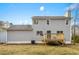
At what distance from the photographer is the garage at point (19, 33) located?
459 centimetres

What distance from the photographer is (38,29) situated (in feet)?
15.0

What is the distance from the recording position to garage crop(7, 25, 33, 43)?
15.1 feet

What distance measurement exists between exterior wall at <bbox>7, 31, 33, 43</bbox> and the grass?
0.12 meters

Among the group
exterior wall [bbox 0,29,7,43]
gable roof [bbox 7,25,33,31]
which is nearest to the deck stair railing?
gable roof [bbox 7,25,33,31]

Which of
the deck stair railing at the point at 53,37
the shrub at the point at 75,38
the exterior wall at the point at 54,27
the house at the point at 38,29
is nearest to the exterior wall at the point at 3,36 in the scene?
the house at the point at 38,29

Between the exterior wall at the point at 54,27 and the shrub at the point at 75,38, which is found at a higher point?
the exterior wall at the point at 54,27

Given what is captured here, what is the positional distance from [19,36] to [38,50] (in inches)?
17.6

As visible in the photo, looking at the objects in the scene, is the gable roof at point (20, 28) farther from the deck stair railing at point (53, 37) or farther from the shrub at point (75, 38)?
the shrub at point (75, 38)

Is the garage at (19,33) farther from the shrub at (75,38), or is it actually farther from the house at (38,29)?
the shrub at (75,38)

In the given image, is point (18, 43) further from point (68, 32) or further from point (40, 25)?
point (68, 32)

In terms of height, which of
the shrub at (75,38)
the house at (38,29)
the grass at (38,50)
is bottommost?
the grass at (38,50)

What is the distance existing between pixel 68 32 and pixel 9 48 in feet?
3.80

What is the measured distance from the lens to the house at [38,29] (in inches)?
181

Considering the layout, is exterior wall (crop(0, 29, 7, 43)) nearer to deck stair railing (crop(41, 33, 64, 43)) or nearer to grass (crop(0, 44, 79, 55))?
grass (crop(0, 44, 79, 55))
